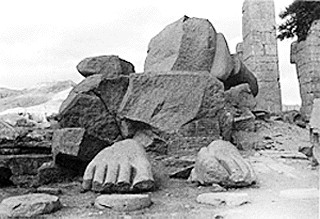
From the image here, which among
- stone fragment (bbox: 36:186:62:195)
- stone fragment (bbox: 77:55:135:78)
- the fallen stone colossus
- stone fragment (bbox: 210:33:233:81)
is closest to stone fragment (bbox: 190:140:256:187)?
the fallen stone colossus

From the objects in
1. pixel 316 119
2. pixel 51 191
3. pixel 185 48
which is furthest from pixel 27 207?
pixel 185 48

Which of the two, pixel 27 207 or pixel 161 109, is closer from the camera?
pixel 27 207

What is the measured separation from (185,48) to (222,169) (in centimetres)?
192

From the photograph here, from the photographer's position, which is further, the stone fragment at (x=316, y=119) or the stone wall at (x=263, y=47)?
the stone wall at (x=263, y=47)

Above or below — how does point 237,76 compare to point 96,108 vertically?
above

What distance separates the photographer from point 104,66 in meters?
5.14

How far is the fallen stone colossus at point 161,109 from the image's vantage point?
421cm

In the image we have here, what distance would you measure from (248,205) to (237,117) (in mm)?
2555

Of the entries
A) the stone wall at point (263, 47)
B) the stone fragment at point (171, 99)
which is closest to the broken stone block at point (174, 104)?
the stone fragment at point (171, 99)

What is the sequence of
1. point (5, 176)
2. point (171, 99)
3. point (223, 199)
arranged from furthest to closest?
point (171, 99) < point (5, 176) < point (223, 199)

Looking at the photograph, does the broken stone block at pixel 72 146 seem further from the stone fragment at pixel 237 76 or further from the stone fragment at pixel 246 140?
the stone fragment at pixel 237 76

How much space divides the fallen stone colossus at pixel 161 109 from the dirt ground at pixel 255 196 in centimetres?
25

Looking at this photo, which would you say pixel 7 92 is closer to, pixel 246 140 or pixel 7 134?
pixel 7 134

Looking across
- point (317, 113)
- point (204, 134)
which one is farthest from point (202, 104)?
point (317, 113)
